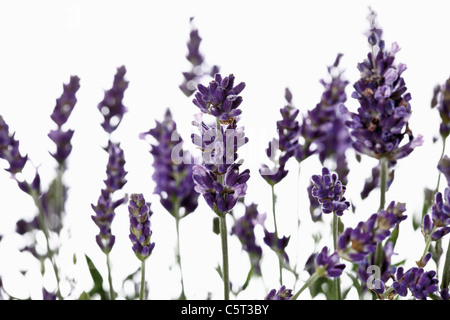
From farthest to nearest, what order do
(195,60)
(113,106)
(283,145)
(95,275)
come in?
1. (195,60)
2. (113,106)
3. (95,275)
4. (283,145)

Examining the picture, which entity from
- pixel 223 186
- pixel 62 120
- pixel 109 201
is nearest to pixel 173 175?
pixel 109 201

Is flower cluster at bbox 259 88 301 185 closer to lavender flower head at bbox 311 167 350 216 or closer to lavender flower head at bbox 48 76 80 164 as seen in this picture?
lavender flower head at bbox 311 167 350 216

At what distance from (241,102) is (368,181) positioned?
519mm

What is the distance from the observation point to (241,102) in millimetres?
571

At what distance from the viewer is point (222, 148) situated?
544 mm

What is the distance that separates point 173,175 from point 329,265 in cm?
41

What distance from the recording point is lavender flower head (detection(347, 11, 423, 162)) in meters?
0.56

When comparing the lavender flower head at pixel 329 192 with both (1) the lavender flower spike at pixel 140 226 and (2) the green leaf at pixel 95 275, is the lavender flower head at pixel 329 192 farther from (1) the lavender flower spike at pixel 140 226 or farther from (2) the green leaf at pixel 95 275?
(2) the green leaf at pixel 95 275

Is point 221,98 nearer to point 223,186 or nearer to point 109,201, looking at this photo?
point 223,186

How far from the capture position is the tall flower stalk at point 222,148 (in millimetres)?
547

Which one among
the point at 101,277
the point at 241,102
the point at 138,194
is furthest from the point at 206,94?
the point at 101,277

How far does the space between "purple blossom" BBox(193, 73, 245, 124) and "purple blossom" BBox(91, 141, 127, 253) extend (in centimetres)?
28

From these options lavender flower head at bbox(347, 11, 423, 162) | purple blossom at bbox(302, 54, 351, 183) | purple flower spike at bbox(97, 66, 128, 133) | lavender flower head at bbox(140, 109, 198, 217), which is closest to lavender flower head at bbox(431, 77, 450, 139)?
purple blossom at bbox(302, 54, 351, 183)

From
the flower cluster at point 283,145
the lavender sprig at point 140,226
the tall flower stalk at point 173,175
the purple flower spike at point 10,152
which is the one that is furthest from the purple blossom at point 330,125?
the purple flower spike at point 10,152
